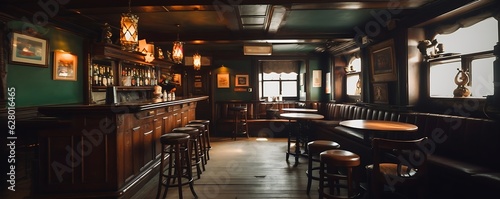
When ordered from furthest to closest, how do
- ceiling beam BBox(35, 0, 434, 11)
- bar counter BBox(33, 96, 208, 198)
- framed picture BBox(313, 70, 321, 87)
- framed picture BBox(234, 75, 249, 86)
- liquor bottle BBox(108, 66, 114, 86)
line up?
framed picture BBox(234, 75, 249, 86)
framed picture BBox(313, 70, 321, 87)
liquor bottle BBox(108, 66, 114, 86)
ceiling beam BBox(35, 0, 434, 11)
bar counter BBox(33, 96, 208, 198)

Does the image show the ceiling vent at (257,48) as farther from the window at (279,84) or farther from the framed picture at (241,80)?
the window at (279,84)

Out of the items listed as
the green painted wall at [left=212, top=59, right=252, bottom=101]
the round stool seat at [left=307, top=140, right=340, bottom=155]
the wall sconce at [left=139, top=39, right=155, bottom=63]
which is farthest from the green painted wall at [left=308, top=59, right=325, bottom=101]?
the round stool seat at [left=307, top=140, right=340, bottom=155]

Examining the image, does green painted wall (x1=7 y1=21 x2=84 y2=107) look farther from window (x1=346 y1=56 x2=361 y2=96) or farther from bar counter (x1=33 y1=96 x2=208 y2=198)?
window (x1=346 y1=56 x2=361 y2=96)

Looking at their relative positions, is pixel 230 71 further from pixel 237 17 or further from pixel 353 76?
pixel 237 17

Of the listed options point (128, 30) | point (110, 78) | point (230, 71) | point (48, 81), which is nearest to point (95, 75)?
point (110, 78)

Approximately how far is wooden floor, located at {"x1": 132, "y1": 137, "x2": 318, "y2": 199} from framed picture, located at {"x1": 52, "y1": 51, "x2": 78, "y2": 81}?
2512 mm

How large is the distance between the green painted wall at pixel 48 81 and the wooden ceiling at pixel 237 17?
31 centimetres

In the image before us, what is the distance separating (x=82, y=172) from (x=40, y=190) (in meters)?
0.44

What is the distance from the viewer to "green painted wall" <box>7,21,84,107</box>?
12.0ft

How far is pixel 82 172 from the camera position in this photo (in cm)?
277

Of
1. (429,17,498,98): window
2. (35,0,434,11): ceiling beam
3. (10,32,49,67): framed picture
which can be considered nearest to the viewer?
(429,17,498,98): window

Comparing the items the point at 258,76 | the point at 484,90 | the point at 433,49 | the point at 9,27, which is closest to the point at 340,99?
the point at 258,76

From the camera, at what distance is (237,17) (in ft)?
14.1

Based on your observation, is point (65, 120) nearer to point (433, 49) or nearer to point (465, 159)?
point (465, 159)
